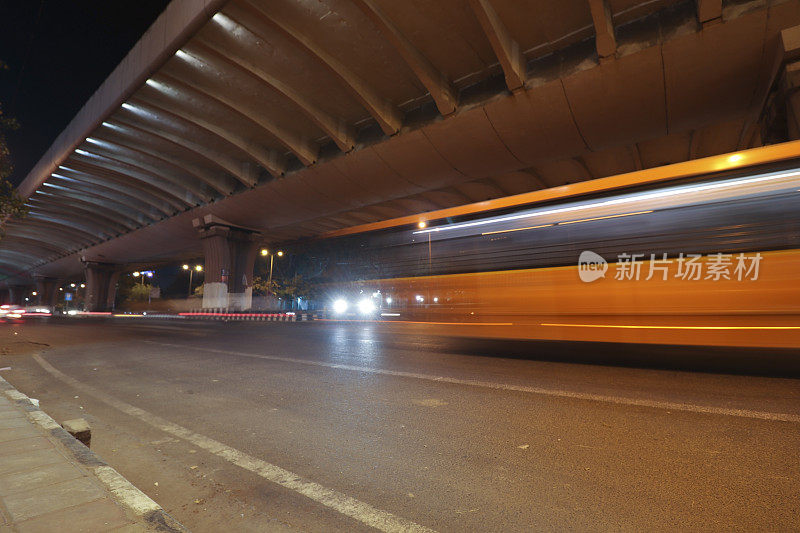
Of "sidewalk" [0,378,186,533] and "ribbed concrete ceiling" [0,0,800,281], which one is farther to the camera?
"ribbed concrete ceiling" [0,0,800,281]

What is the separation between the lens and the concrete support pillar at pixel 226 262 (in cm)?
2672

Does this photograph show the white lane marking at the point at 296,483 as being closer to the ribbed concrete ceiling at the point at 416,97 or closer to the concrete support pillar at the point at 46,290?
the ribbed concrete ceiling at the point at 416,97

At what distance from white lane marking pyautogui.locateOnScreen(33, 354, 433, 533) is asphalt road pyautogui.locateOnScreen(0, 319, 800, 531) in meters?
0.02

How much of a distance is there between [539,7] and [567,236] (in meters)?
7.93

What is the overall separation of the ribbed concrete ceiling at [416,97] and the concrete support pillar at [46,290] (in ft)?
200

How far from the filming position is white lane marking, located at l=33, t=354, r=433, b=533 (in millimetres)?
2131

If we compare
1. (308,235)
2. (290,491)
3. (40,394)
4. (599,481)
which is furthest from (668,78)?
(308,235)

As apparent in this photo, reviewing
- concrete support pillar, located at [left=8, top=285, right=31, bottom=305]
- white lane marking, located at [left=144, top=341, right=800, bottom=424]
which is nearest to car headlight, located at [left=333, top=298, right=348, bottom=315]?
white lane marking, located at [left=144, top=341, right=800, bottom=424]

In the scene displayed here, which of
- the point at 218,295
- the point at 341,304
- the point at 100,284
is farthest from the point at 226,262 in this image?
the point at 100,284

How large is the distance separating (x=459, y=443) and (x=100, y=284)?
59589 millimetres

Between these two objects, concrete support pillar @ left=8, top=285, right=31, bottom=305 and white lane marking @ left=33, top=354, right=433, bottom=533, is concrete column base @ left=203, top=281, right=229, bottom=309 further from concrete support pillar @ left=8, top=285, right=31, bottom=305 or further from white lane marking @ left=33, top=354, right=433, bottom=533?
concrete support pillar @ left=8, top=285, right=31, bottom=305

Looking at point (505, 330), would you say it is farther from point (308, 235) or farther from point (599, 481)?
point (308, 235)

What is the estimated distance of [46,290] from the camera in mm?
67625

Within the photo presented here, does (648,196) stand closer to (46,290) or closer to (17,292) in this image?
(46,290)
